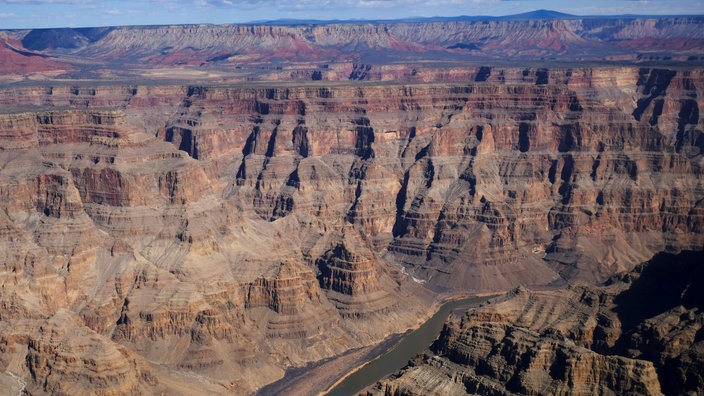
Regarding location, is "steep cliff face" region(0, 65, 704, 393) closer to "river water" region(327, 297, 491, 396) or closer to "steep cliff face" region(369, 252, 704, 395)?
"steep cliff face" region(369, 252, 704, 395)

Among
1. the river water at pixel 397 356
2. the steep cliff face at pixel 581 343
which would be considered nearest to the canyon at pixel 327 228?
the steep cliff face at pixel 581 343

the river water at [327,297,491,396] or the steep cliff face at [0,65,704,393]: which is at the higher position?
the steep cliff face at [0,65,704,393]

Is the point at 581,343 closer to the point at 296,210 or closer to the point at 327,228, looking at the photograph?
the point at 327,228

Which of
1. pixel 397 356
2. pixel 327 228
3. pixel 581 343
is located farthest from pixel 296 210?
pixel 581 343

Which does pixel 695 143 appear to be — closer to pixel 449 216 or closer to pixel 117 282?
pixel 449 216

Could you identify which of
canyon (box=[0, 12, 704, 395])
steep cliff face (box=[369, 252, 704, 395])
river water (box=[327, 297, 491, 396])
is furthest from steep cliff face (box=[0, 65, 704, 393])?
river water (box=[327, 297, 491, 396])

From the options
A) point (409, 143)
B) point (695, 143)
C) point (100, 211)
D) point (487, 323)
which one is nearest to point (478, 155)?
point (409, 143)

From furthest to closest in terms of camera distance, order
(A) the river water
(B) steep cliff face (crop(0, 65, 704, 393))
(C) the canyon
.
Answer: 1. (A) the river water
2. (B) steep cliff face (crop(0, 65, 704, 393))
3. (C) the canyon
